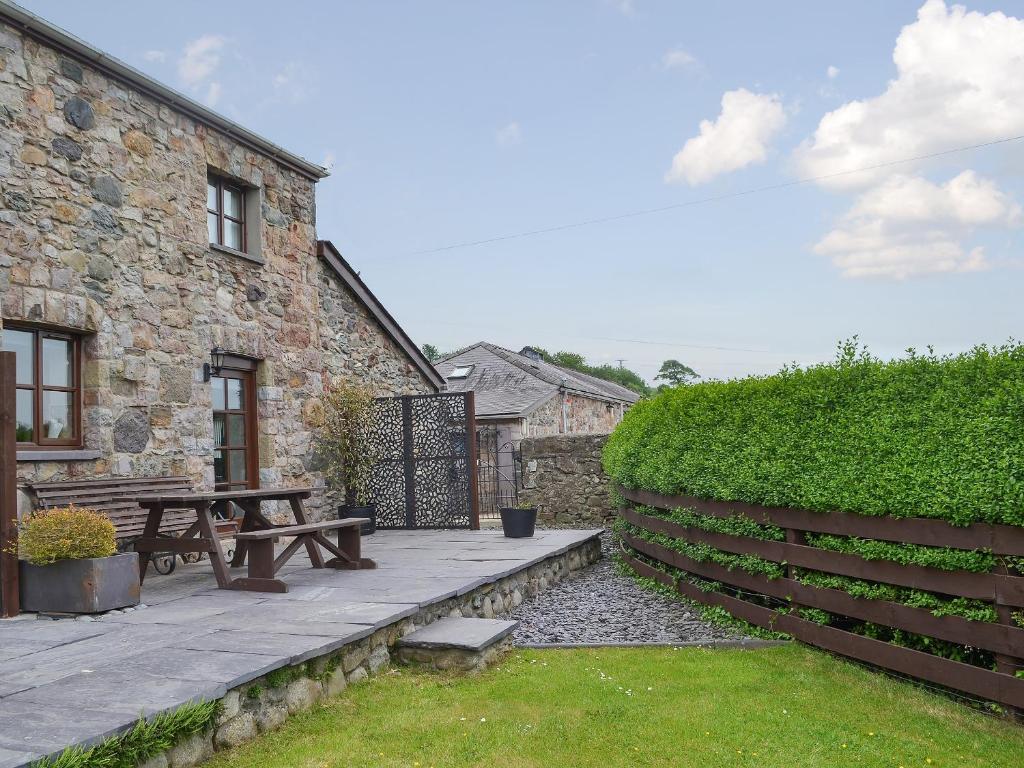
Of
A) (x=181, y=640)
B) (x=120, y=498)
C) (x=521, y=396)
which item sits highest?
(x=521, y=396)

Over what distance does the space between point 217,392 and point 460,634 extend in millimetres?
4946

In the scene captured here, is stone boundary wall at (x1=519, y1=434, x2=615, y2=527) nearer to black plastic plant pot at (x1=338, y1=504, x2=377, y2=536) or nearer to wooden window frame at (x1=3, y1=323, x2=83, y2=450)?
black plastic plant pot at (x1=338, y1=504, x2=377, y2=536)

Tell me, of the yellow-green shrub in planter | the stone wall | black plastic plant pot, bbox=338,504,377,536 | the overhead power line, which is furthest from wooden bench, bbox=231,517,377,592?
the stone wall

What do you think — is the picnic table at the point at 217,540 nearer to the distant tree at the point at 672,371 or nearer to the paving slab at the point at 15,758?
the paving slab at the point at 15,758

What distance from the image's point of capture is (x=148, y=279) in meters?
7.51

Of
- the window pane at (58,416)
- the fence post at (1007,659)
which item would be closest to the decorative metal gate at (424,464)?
the window pane at (58,416)

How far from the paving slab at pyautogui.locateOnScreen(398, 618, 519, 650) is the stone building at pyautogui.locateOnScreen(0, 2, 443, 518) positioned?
11.8 ft

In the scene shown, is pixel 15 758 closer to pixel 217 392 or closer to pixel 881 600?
pixel 881 600

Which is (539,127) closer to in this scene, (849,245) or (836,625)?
(849,245)

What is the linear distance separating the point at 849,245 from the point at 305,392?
10.0 metres

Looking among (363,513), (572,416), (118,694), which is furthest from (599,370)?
(118,694)

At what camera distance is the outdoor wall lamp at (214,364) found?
808cm

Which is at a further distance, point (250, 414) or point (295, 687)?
point (250, 414)

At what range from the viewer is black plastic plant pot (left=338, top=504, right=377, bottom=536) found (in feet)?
32.9
